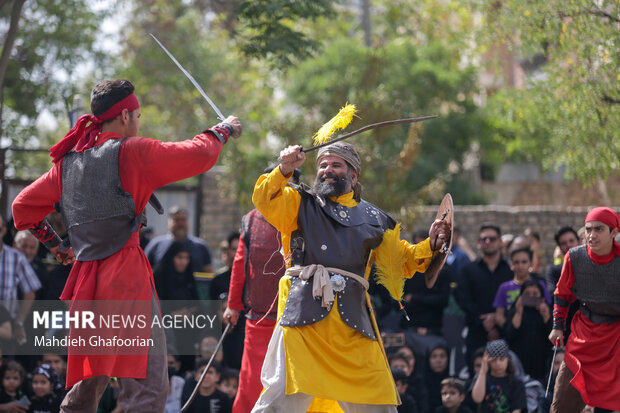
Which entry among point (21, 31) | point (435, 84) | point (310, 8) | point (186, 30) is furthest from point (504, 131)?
point (310, 8)

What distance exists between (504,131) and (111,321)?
18682 millimetres

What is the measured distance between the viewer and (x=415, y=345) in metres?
9.02

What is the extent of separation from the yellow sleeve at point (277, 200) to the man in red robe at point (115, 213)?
36 centimetres

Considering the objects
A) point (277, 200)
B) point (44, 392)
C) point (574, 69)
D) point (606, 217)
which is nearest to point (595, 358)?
point (606, 217)

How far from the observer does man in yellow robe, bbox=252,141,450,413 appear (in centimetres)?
506

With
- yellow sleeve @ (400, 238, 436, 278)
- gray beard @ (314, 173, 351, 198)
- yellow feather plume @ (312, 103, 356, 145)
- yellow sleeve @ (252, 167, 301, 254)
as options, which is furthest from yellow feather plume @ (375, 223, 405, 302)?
yellow feather plume @ (312, 103, 356, 145)

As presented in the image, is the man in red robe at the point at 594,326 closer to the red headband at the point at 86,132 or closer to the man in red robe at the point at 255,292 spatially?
the man in red robe at the point at 255,292

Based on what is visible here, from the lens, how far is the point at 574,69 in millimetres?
8641

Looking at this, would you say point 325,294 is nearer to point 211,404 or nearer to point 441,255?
point 441,255

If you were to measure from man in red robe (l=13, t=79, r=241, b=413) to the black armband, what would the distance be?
16.2 inches

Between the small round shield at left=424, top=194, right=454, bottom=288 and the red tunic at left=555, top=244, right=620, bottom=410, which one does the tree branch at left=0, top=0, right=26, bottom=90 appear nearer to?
the small round shield at left=424, top=194, right=454, bottom=288

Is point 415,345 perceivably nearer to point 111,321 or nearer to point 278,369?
point 278,369

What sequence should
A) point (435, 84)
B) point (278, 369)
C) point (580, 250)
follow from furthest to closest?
point (435, 84), point (580, 250), point (278, 369)

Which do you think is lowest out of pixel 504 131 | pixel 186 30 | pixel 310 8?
pixel 310 8
